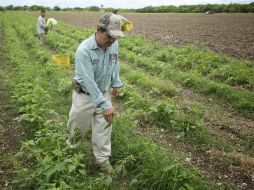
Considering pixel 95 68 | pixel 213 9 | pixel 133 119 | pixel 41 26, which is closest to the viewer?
pixel 95 68

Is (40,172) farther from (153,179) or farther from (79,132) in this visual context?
(153,179)

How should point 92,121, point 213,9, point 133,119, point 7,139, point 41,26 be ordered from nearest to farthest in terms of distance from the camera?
point 92,121
point 7,139
point 133,119
point 41,26
point 213,9

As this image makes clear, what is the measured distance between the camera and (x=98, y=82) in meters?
4.24

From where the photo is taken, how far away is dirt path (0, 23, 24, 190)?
4.56 m

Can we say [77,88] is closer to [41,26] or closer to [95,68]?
[95,68]

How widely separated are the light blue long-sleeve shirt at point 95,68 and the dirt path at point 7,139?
1.27m

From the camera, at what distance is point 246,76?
29.8 ft

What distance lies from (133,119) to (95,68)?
2.63 meters

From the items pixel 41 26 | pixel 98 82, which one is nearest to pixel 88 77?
pixel 98 82

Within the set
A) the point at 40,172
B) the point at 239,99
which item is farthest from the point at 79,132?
the point at 239,99

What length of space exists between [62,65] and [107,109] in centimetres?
724

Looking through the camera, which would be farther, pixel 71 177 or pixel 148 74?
pixel 148 74

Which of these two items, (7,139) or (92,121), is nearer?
(92,121)

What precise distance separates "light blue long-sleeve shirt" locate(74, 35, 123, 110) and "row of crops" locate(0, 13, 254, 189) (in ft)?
2.60
